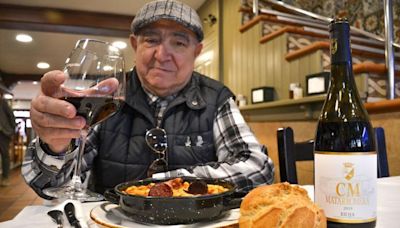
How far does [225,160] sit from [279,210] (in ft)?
2.12

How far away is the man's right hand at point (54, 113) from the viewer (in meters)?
0.57

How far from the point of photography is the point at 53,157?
0.75 meters

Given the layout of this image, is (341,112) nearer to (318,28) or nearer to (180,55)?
(180,55)

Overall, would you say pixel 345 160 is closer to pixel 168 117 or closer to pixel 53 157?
pixel 53 157

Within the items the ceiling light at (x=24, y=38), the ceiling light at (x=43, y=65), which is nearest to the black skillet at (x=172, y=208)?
the ceiling light at (x=24, y=38)

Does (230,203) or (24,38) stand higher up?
(24,38)

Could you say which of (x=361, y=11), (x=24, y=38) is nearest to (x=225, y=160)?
(x=361, y=11)

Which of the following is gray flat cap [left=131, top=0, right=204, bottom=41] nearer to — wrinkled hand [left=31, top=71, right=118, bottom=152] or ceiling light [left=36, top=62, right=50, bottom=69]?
wrinkled hand [left=31, top=71, right=118, bottom=152]

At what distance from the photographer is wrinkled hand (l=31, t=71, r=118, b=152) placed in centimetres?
57

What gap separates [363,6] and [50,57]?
5.37 meters

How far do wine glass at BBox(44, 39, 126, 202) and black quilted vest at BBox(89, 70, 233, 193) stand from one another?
1.67 ft

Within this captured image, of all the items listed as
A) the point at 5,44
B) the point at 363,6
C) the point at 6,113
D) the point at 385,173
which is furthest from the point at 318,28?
the point at 5,44

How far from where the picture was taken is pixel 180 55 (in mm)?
1181

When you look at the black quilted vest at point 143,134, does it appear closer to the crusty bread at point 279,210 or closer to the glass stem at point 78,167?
the glass stem at point 78,167
